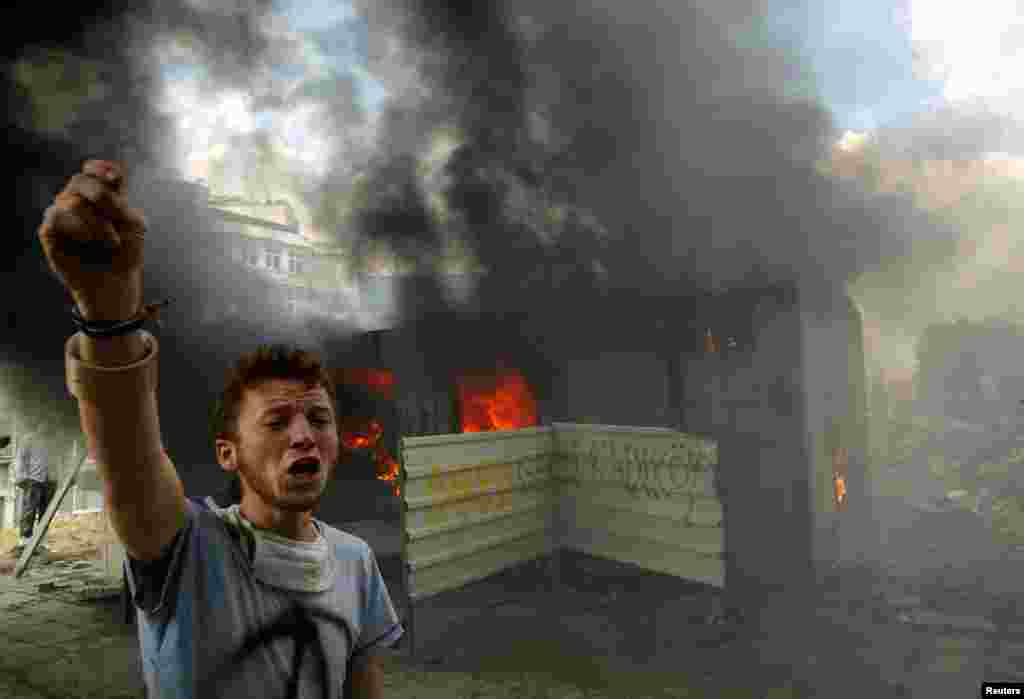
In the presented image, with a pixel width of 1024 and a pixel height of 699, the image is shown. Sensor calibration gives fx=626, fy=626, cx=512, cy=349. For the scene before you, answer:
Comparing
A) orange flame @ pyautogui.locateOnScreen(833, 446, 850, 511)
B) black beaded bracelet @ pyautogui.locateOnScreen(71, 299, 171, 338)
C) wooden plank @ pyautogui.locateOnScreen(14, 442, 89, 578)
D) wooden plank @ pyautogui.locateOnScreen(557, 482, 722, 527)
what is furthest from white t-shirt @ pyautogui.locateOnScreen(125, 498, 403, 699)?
orange flame @ pyautogui.locateOnScreen(833, 446, 850, 511)

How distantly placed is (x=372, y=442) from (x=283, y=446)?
13.2 metres

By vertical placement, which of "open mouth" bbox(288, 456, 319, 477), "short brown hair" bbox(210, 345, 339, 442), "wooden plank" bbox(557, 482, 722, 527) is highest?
"short brown hair" bbox(210, 345, 339, 442)

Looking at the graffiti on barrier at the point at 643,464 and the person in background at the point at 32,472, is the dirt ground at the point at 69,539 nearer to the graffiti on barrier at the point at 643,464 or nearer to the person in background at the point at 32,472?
the person in background at the point at 32,472

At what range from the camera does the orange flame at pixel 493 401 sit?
1371cm

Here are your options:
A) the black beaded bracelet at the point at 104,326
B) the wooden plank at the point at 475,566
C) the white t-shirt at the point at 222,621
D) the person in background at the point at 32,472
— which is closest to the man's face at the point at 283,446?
the white t-shirt at the point at 222,621

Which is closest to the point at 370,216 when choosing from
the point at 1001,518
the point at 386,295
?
the point at 386,295

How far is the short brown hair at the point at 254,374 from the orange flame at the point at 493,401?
39.3 ft

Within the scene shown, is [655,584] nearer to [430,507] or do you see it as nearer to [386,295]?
[430,507]

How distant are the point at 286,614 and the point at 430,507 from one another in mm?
4455

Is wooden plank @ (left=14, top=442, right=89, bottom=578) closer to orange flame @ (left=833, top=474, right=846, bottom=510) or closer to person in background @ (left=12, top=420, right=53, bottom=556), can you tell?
person in background @ (left=12, top=420, right=53, bottom=556)

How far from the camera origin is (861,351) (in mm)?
11242

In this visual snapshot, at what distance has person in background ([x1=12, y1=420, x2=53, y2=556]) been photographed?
423 inches

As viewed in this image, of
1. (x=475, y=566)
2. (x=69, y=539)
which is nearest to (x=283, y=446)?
(x=475, y=566)

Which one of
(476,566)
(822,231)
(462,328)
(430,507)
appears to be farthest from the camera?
(822,231)
